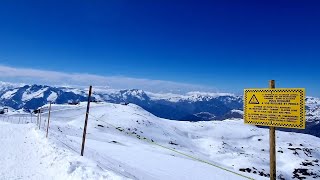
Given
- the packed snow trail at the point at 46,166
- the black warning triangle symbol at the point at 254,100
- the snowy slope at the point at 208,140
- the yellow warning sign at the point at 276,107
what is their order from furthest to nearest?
the snowy slope at the point at 208,140 < the packed snow trail at the point at 46,166 < the black warning triangle symbol at the point at 254,100 < the yellow warning sign at the point at 276,107

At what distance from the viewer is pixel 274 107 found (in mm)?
11445

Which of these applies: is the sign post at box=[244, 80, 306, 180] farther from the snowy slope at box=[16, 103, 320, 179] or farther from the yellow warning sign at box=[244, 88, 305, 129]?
the snowy slope at box=[16, 103, 320, 179]

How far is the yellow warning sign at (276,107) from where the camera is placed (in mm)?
10812

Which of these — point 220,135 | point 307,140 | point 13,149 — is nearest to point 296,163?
point 220,135

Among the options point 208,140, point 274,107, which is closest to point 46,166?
point 274,107

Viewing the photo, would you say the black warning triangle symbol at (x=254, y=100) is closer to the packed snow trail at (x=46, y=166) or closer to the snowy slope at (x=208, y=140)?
the packed snow trail at (x=46, y=166)

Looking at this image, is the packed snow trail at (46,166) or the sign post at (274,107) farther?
the packed snow trail at (46,166)

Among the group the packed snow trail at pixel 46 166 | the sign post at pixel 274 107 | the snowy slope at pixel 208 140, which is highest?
the sign post at pixel 274 107

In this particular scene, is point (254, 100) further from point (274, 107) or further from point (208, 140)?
point (208, 140)

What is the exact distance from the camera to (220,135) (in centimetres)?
16450

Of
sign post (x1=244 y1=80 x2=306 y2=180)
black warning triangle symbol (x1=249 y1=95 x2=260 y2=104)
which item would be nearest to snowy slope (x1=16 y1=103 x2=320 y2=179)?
sign post (x1=244 y1=80 x2=306 y2=180)

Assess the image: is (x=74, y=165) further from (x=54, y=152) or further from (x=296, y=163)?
(x=296, y=163)

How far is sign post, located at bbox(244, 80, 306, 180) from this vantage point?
10818 millimetres

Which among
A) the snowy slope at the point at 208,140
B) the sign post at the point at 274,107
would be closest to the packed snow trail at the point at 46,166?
the sign post at the point at 274,107
